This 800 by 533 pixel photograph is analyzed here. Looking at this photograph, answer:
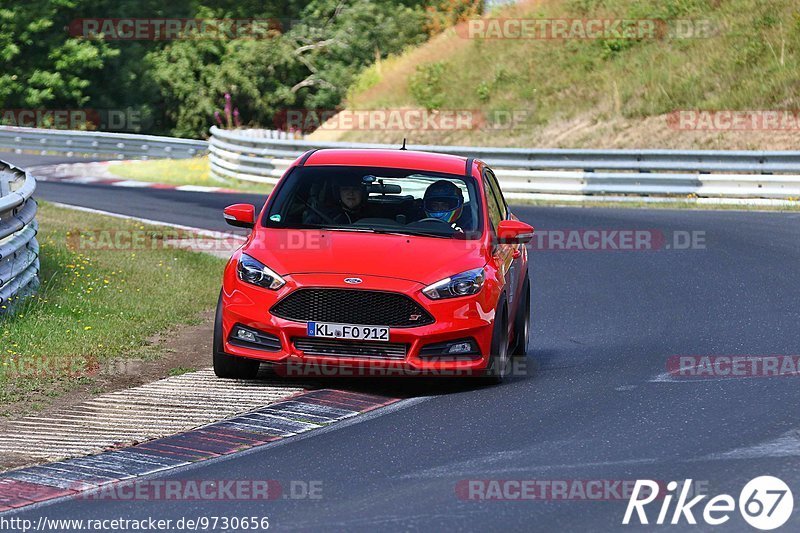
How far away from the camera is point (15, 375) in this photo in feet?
33.1

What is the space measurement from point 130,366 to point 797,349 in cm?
529

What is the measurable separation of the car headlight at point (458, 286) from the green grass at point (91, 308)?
262 cm

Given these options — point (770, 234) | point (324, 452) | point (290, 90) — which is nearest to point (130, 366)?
point (324, 452)

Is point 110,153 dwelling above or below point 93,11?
below

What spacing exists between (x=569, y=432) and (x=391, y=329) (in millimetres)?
1736

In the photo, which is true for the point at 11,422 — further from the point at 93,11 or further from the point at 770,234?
the point at 93,11

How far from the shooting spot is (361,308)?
952cm

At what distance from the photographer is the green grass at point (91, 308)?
34.0 feet

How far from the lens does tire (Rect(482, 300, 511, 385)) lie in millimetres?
9883

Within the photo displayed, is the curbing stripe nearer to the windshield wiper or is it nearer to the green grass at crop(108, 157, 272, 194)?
the windshield wiper

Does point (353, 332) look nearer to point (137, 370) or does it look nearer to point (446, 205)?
point (446, 205)

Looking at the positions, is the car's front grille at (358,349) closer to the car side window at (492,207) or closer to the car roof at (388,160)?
the car side window at (492,207)

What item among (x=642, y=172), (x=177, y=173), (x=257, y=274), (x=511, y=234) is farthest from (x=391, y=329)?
(x=177, y=173)

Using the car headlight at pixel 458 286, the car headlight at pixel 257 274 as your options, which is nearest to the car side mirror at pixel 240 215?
the car headlight at pixel 257 274
